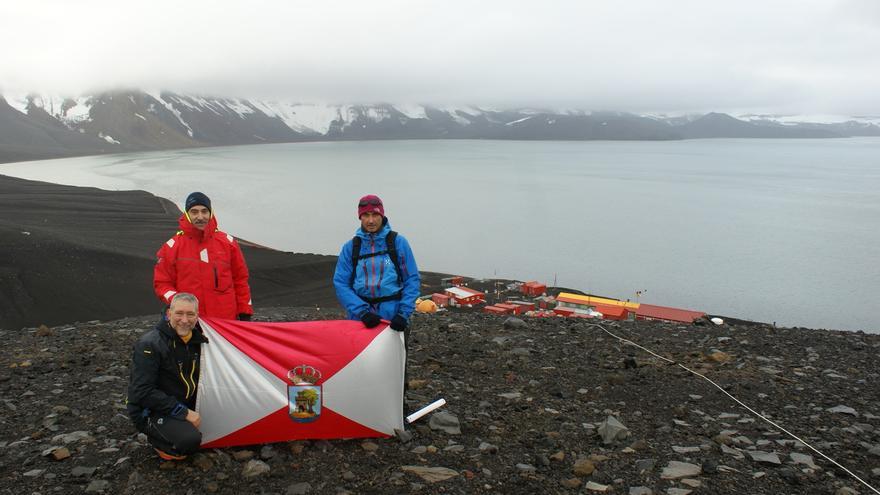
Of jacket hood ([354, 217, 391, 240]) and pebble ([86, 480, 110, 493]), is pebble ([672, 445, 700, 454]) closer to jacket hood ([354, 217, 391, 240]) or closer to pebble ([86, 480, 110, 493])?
jacket hood ([354, 217, 391, 240])

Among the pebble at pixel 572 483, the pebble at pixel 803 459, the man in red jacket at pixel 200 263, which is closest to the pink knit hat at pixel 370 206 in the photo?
the man in red jacket at pixel 200 263

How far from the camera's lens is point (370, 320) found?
189 inches

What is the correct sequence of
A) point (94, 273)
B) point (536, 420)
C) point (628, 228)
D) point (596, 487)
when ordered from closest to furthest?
point (596, 487) < point (536, 420) < point (94, 273) < point (628, 228)

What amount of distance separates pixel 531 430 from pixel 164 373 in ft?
10.5

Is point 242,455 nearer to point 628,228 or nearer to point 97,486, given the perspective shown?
point 97,486

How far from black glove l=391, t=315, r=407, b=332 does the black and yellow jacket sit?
4.91 feet

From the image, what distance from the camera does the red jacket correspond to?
5.12m

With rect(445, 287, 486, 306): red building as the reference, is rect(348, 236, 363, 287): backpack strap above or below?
above

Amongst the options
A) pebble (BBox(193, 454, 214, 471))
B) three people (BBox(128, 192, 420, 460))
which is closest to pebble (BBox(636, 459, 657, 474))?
three people (BBox(128, 192, 420, 460))

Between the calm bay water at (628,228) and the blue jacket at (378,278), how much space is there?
32.2 m

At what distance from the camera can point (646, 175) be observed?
126375 mm

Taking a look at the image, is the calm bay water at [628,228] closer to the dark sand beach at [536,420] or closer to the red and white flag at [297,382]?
the dark sand beach at [536,420]

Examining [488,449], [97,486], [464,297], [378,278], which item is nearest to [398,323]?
[378,278]

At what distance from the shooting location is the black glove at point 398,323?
4812mm
